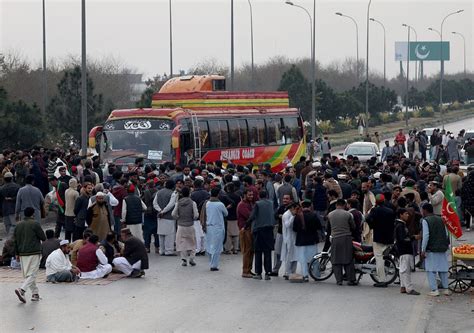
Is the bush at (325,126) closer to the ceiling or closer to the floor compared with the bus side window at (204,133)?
closer to the ceiling

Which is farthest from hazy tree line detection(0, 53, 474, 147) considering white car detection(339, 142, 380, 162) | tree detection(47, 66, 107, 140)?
white car detection(339, 142, 380, 162)

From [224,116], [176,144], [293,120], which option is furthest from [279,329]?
[293,120]

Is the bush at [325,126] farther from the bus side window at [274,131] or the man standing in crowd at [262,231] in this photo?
the man standing in crowd at [262,231]

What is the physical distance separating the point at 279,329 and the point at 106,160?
56.3ft

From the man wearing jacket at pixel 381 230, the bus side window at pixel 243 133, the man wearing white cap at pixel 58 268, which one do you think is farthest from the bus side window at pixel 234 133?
the man wearing jacket at pixel 381 230

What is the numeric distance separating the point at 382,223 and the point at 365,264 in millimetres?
895

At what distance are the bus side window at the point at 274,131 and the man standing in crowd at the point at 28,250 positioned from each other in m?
23.1

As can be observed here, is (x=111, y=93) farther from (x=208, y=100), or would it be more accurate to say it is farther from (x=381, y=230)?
(x=381, y=230)

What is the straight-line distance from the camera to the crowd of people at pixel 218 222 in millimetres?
17484

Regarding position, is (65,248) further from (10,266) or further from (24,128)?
(24,128)

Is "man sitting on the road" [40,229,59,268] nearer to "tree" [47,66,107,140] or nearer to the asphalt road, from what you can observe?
the asphalt road

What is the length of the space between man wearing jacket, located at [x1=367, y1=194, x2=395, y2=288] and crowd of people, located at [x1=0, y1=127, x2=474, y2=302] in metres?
0.02

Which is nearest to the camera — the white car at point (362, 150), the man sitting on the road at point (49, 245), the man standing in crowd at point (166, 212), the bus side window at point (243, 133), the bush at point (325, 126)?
the man sitting on the road at point (49, 245)

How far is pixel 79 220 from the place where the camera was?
20781 mm
